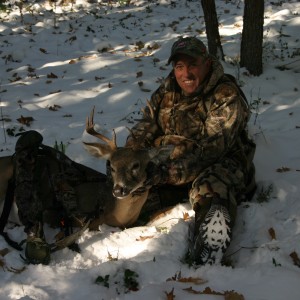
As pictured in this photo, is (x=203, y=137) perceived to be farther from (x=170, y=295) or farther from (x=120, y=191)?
(x=170, y=295)

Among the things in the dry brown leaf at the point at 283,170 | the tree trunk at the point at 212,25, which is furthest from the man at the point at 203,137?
the tree trunk at the point at 212,25

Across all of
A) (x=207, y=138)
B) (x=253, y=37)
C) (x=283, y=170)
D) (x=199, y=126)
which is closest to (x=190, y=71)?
(x=199, y=126)

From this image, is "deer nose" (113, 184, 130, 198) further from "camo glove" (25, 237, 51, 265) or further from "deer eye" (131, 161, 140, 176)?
"camo glove" (25, 237, 51, 265)

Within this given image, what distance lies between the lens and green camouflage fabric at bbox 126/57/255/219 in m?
3.67

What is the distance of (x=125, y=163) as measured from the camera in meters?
3.39

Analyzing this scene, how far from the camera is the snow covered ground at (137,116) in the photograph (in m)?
2.85

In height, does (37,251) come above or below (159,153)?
below

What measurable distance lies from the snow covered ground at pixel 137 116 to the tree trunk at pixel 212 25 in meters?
0.45

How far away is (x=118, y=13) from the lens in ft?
46.0

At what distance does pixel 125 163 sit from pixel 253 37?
17.6 ft

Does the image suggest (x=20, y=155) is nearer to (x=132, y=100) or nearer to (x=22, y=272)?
(x=22, y=272)

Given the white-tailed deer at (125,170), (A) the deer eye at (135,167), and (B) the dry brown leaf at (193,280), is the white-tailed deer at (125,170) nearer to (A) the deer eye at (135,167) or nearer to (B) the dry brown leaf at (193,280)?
(A) the deer eye at (135,167)

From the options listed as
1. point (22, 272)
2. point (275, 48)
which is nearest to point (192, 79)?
point (22, 272)

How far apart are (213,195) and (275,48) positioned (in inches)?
266
